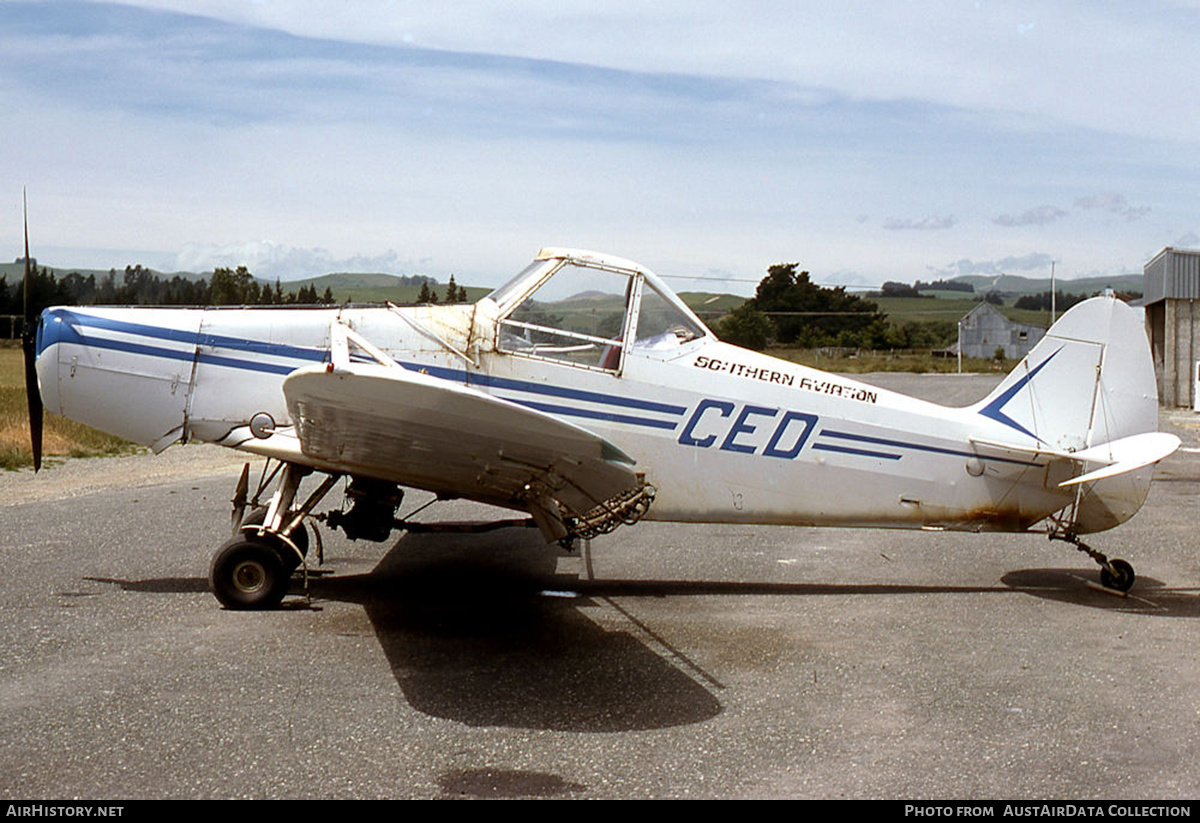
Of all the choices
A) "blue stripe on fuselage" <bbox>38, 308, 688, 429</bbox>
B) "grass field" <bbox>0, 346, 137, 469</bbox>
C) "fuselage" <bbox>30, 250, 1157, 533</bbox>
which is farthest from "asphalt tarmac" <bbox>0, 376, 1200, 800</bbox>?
"grass field" <bbox>0, 346, 137, 469</bbox>

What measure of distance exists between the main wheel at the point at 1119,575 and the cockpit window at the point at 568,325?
388cm

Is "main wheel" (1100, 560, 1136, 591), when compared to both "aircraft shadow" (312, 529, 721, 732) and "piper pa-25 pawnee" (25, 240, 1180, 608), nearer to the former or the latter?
"piper pa-25 pawnee" (25, 240, 1180, 608)

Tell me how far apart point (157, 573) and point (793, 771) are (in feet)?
17.4

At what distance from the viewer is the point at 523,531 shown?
10.2m

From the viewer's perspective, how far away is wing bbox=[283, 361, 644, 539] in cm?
461

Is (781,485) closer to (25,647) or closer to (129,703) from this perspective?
(129,703)

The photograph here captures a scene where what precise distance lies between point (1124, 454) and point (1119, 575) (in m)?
0.87

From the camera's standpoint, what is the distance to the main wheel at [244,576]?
21.5ft

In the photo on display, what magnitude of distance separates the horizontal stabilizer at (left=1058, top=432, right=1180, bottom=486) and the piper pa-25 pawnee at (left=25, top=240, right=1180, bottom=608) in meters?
0.02

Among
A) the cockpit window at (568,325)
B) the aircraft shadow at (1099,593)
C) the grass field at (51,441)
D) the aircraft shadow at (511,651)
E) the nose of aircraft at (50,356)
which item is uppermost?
the cockpit window at (568,325)

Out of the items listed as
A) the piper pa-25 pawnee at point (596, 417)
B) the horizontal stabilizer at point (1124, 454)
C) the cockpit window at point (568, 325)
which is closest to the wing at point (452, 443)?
the piper pa-25 pawnee at point (596, 417)

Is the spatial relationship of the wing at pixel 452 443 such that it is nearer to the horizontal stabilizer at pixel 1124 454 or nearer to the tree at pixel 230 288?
the horizontal stabilizer at pixel 1124 454

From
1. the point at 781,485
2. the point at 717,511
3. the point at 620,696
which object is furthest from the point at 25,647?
the point at 781,485

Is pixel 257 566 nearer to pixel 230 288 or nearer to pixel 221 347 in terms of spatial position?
pixel 221 347
